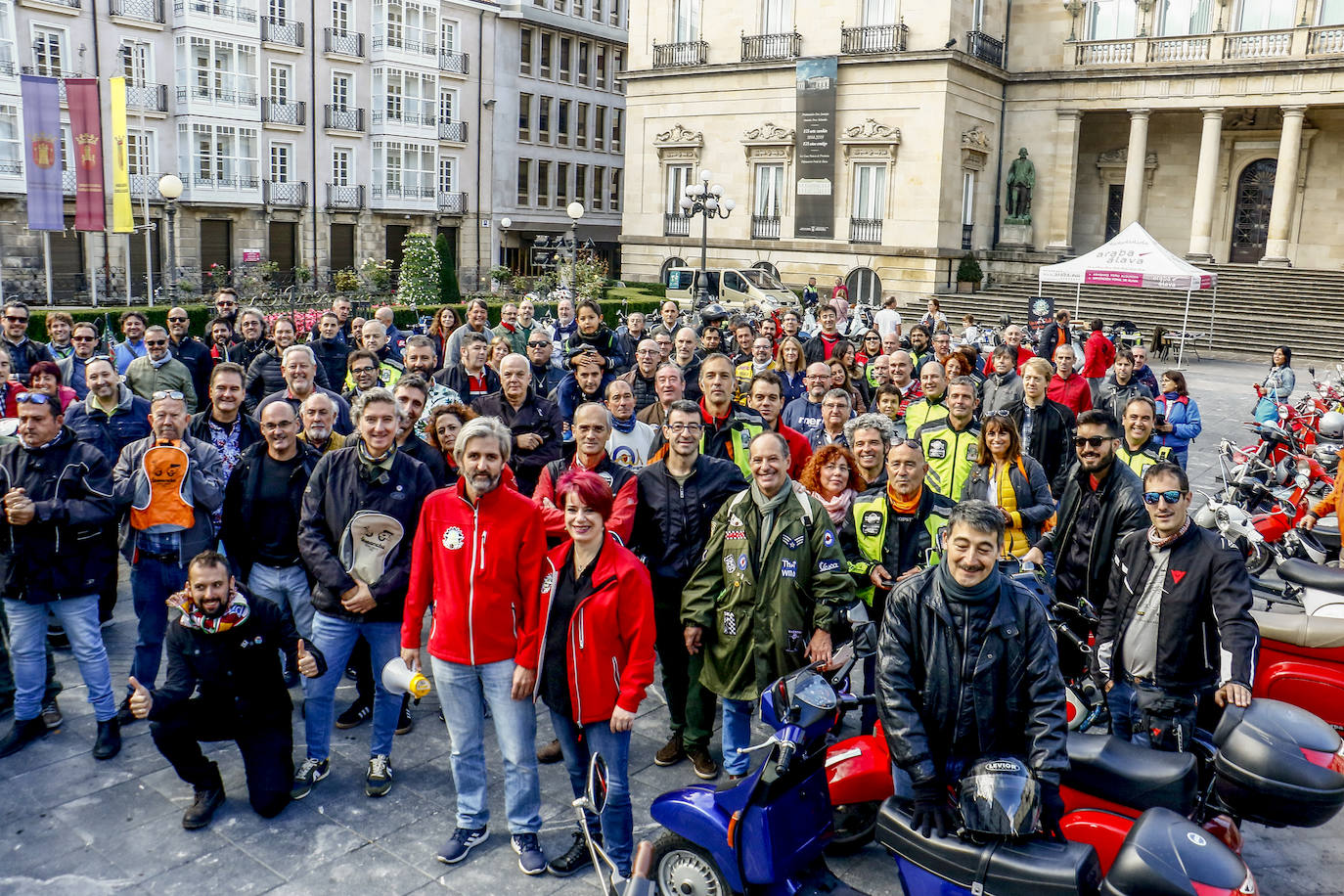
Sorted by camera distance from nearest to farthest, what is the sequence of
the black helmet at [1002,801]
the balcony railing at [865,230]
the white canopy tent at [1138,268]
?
1. the black helmet at [1002,801]
2. the white canopy tent at [1138,268]
3. the balcony railing at [865,230]

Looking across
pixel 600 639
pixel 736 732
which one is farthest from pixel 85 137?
pixel 600 639

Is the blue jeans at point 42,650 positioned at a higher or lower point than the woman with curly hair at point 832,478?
lower

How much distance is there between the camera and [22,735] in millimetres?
6004

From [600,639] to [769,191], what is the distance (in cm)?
3334

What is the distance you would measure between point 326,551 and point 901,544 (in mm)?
3064

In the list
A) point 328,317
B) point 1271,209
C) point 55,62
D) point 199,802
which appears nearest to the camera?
point 199,802

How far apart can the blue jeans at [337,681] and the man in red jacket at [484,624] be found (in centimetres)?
70

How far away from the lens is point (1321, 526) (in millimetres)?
9336

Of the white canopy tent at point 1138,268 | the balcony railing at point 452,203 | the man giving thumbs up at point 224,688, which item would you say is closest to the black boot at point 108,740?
the man giving thumbs up at point 224,688

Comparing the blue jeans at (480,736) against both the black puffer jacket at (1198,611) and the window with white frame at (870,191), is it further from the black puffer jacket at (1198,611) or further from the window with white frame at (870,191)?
the window with white frame at (870,191)

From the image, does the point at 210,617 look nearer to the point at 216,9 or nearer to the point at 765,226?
the point at 765,226

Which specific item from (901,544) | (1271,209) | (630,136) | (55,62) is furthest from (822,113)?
(901,544)

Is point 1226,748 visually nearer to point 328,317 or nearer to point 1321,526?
point 1321,526

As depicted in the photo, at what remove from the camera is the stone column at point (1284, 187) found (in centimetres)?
3175
